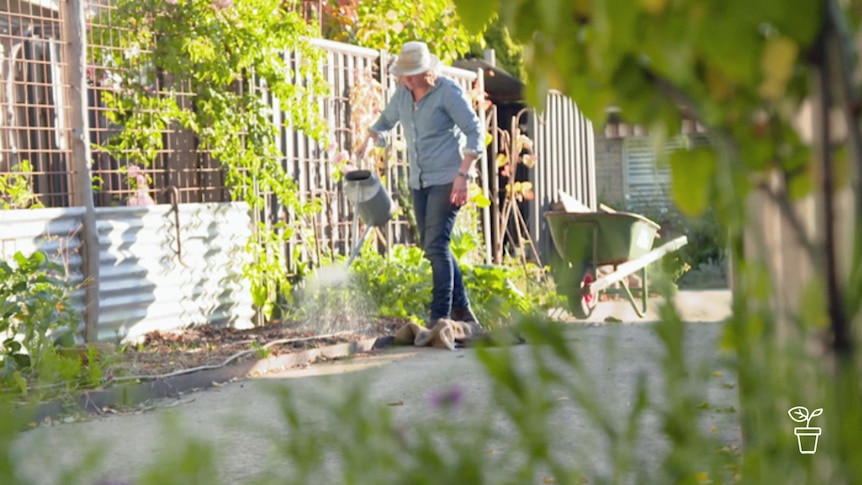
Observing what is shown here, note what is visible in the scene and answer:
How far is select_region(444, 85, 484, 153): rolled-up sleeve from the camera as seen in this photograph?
7.70 metres

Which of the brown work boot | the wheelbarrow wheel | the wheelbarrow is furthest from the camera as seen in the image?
the wheelbarrow

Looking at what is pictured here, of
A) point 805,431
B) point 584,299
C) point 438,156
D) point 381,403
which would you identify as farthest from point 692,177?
point 584,299

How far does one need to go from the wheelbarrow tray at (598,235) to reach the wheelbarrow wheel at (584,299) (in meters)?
0.10

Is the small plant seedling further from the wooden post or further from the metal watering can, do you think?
the metal watering can

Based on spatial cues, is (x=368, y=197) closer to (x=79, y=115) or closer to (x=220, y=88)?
(x=220, y=88)

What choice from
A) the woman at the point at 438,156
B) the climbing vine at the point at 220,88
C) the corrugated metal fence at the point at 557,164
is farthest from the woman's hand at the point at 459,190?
the corrugated metal fence at the point at 557,164

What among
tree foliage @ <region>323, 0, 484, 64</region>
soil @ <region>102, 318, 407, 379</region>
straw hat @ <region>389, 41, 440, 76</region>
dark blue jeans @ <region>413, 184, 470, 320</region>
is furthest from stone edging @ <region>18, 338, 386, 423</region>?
tree foliage @ <region>323, 0, 484, 64</region>

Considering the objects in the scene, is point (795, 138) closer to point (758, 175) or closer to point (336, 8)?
point (758, 175)

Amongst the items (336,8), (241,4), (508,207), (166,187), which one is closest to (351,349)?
(166,187)

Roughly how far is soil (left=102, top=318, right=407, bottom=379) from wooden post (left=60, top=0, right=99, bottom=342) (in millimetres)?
506

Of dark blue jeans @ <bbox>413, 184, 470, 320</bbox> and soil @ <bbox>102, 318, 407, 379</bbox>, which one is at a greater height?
dark blue jeans @ <bbox>413, 184, 470, 320</bbox>

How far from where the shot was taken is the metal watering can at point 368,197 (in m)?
8.39

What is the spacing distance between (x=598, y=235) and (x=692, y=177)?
30.4 feet

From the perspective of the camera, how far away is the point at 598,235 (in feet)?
34.6
